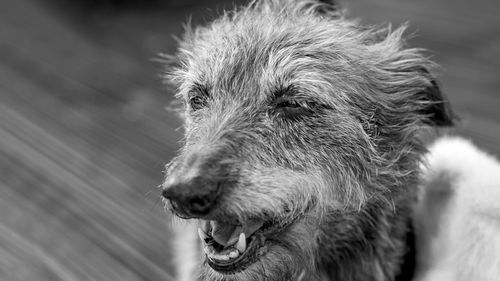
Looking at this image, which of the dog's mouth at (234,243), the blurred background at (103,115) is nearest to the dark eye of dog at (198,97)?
Result: the dog's mouth at (234,243)

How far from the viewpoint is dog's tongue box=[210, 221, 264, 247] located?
1843mm

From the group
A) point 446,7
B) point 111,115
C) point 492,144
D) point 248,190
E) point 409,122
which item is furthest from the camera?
point 446,7

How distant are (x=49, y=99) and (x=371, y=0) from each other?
109 inches

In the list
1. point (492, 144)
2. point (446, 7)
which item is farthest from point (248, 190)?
point (446, 7)

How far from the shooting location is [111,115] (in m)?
4.16

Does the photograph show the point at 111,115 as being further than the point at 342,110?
Yes

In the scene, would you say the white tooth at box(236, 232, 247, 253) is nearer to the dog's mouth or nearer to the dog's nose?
the dog's mouth

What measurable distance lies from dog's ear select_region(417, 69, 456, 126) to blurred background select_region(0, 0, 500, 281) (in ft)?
3.03

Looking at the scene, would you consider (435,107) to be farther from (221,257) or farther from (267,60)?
(221,257)

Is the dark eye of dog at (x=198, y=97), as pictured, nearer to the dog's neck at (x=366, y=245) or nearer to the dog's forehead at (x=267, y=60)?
the dog's forehead at (x=267, y=60)

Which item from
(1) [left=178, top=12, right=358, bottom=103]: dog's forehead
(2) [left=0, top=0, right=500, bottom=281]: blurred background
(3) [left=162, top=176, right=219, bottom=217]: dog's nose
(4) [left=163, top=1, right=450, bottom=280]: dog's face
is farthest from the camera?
(2) [left=0, top=0, right=500, bottom=281]: blurred background

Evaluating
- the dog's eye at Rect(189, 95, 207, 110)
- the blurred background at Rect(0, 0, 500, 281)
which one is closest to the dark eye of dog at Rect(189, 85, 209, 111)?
the dog's eye at Rect(189, 95, 207, 110)

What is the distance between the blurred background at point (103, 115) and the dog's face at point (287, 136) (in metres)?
1.07

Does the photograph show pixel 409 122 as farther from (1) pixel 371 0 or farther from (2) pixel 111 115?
(1) pixel 371 0
